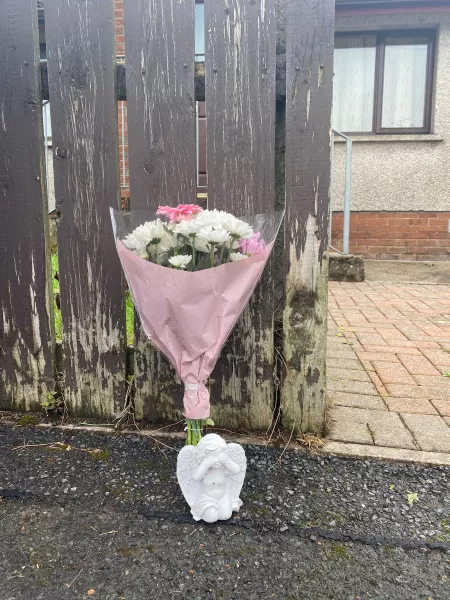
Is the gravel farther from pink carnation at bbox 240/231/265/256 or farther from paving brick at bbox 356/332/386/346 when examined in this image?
paving brick at bbox 356/332/386/346

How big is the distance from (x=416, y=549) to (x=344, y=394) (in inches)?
47.0

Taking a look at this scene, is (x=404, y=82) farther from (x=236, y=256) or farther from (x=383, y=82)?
(x=236, y=256)

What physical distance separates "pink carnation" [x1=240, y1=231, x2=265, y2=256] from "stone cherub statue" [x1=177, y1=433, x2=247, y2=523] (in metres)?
0.60

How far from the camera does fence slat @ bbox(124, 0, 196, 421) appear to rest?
6.15ft

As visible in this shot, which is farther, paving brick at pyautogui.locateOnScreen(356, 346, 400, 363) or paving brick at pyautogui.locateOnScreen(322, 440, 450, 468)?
paving brick at pyautogui.locateOnScreen(356, 346, 400, 363)

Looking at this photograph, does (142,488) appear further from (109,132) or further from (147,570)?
(109,132)

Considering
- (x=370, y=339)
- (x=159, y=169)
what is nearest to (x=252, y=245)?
(x=159, y=169)

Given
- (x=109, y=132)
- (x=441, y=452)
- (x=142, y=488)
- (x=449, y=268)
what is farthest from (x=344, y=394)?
(x=449, y=268)

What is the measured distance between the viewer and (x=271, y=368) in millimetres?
2037

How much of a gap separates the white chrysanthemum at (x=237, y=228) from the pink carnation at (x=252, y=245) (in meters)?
0.04

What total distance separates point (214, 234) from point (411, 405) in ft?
5.10

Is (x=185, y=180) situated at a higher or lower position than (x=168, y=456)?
higher

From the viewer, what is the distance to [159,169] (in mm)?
1963

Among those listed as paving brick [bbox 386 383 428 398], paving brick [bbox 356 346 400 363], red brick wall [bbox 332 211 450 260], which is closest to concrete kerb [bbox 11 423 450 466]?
paving brick [bbox 386 383 428 398]
